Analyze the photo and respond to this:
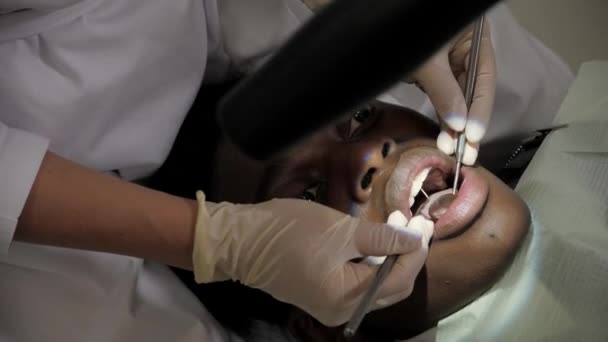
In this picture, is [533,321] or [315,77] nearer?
[315,77]

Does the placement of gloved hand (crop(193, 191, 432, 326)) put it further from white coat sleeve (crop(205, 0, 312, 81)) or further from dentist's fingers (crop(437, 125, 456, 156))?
white coat sleeve (crop(205, 0, 312, 81))

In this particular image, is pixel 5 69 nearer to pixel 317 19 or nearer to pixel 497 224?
pixel 317 19

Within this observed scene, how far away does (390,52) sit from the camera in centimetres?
42

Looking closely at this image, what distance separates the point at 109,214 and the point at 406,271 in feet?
1.57

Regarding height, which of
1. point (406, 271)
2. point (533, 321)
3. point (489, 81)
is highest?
point (489, 81)

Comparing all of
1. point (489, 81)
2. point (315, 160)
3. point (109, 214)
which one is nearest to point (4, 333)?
point (109, 214)

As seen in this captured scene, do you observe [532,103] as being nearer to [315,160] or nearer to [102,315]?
[315,160]

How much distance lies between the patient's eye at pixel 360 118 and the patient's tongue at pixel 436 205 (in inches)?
7.8

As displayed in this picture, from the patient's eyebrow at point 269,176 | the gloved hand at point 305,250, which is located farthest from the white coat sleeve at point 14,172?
the patient's eyebrow at point 269,176

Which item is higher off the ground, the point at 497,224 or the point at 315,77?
the point at 315,77

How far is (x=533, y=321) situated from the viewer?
103cm

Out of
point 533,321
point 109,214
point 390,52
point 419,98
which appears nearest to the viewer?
point 390,52

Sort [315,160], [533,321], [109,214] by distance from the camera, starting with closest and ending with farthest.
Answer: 1. [109,214]
2. [533,321]
3. [315,160]

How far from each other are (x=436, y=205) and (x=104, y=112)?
2.09ft
